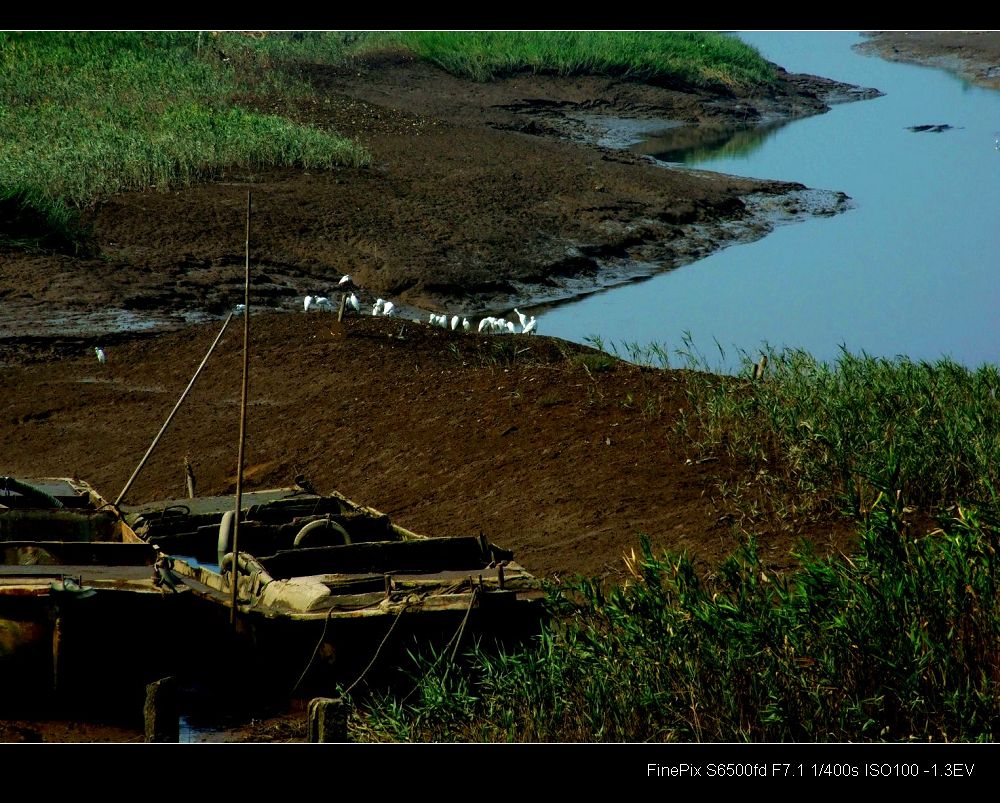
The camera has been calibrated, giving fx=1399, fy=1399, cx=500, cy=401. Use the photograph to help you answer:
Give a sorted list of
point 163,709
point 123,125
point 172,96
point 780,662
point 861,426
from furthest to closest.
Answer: point 172,96
point 123,125
point 861,426
point 163,709
point 780,662

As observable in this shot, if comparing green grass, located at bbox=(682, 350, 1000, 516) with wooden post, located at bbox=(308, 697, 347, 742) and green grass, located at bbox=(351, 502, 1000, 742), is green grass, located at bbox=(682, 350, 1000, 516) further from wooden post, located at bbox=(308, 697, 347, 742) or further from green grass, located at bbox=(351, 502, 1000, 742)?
wooden post, located at bbox=(308, 697, 347, 742)

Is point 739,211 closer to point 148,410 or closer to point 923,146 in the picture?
point 923,146

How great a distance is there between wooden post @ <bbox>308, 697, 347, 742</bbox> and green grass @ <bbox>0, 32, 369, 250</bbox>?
13.6m

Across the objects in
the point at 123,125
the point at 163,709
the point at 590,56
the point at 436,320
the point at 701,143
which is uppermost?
the point at 163,709

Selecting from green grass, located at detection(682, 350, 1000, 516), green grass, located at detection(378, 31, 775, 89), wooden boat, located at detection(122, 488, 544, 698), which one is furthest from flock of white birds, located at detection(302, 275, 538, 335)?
green grass, located at detection(378, 31, 775, 89)

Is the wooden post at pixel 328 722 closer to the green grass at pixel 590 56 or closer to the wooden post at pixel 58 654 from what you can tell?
the wooden post at pixel 58 654

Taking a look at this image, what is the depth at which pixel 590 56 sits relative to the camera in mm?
38594

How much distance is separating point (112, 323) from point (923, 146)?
24760 mm

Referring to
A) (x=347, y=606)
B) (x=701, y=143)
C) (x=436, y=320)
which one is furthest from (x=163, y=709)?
(x=701, y=143)

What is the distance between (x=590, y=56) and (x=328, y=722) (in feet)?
114

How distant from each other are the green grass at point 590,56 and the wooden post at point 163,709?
3075cm

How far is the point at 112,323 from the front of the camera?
1612 centimetres

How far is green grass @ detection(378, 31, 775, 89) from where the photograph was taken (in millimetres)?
37062

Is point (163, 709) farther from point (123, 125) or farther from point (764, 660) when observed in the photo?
point (123, 125)
